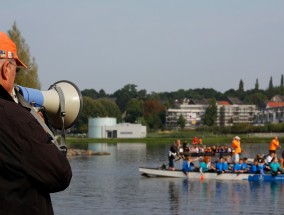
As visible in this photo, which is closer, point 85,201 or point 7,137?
point 7,137

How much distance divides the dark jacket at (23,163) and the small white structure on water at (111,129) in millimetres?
138239

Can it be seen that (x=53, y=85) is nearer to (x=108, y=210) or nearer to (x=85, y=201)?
(x=108, y=210)

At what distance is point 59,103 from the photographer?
3762mm

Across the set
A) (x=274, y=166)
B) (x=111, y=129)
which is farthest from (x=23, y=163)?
(x=111, y=129)

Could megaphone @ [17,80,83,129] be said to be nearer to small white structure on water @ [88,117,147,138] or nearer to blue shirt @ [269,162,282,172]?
blue shirt @ [269,162,282,172]

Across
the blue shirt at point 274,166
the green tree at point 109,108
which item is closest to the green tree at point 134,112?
the green tree at point 109,108

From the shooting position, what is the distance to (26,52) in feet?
175

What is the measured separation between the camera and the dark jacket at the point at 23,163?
2771mm

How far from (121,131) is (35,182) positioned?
470 ft

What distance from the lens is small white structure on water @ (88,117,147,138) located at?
142m

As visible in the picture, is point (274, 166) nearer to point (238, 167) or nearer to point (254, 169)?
point (254, 169)

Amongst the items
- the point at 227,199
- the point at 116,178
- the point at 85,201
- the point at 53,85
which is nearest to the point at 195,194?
the point at 227,199

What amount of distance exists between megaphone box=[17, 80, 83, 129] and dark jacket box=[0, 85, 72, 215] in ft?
2.83

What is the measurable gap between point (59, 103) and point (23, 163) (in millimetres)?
1006
